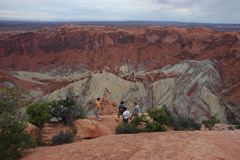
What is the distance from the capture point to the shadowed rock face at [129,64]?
30078 millimetres

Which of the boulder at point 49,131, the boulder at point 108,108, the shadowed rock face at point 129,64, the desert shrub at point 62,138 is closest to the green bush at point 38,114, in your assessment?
the boulder at point 49,131

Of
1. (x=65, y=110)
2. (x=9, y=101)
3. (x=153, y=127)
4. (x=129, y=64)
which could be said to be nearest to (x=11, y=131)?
(x=9, y=101)

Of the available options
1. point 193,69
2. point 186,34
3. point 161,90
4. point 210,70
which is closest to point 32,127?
point 161,90

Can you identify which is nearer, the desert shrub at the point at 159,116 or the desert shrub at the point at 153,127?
the desert shrub at the point at 153,127

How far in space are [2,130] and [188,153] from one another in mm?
5633

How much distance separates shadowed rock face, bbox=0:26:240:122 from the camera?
98.7ft

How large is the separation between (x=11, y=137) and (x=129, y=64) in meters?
51.4

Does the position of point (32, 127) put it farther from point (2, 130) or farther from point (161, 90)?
point (161, 90)

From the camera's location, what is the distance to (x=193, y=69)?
38656 millimetres

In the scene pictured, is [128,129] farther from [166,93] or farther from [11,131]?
[166,93]

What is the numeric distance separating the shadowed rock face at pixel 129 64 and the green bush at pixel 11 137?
20235 mm

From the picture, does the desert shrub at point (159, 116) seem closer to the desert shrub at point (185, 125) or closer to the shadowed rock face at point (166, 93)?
the desert shrub at point (185, 125)

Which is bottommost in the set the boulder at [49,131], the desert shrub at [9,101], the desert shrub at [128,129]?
the desert shrub at [128,129]

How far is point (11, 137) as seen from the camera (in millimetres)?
5059
